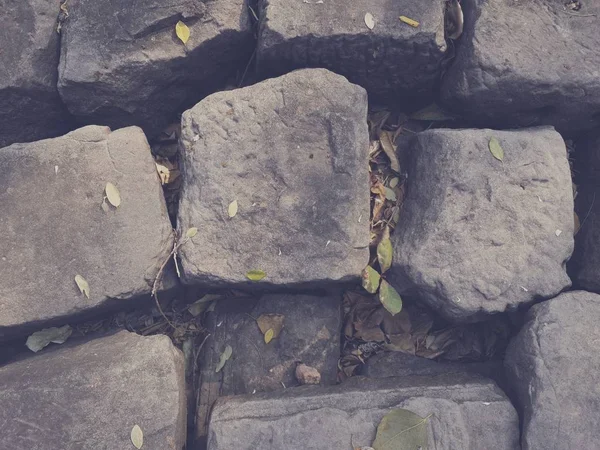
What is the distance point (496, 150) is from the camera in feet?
7.32

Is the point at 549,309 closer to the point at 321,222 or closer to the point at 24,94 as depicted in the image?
the point at 321,222

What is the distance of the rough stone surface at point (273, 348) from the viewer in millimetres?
2385

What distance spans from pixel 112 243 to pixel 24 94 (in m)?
0.80

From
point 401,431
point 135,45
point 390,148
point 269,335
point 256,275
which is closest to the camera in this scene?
point 401,431

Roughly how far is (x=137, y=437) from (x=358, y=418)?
823 mm

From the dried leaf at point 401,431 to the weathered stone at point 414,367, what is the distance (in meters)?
0.34

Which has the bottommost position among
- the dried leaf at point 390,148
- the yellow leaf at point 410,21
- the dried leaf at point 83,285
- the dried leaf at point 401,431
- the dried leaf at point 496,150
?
the dried leaf at point 401,431

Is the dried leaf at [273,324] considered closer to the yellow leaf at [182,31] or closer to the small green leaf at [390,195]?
the small green leaf at [390,195]

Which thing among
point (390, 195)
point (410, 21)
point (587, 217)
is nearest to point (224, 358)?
point (390, 195)

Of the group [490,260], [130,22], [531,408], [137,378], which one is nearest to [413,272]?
[490,260]

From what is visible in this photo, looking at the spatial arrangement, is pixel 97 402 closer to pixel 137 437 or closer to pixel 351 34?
pixel 137 437

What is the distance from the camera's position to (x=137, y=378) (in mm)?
2133

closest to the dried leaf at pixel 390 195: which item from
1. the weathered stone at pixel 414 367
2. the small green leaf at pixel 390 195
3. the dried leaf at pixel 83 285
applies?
the small green leaf at pixel 390 195

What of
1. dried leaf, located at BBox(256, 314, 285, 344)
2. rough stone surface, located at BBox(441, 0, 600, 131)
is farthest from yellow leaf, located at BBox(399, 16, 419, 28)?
dried leaf, located at BBox(256, 314, 285, 344)
